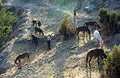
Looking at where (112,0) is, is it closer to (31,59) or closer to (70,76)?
(31,59)

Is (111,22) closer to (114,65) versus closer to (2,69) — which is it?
(114,65)

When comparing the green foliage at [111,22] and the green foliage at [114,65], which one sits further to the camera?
the green foliage at [111,22]

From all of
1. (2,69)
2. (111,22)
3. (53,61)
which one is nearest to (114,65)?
(53,61)

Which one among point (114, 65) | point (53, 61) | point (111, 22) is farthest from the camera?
point (111, 22)

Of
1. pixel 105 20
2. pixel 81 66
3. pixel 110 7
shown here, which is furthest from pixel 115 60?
pixel 110 7

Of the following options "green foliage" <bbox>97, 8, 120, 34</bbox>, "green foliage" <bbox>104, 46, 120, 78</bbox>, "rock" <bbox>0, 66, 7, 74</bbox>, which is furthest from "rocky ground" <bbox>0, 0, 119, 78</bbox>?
"green foliage" <bbox>97, 8, 120, 34</bbox>

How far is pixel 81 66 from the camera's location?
9523mm

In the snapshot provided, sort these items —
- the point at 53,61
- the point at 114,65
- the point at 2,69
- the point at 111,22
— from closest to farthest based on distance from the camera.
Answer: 1. the point at 114,65
2. the point at 53,61
3. the point at 111,22
4. the point at 2,69

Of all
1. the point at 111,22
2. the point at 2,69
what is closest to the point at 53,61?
the point at 2,69

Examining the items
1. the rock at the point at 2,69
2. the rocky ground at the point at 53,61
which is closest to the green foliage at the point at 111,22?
the rocky ground at the point at 53,61

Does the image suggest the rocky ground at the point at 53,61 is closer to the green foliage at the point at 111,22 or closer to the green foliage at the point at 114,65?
the green foliage at the point at 114,65

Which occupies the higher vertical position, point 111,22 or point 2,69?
point 111,22

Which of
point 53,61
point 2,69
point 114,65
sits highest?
point 114,65

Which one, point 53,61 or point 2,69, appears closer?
point 53,61
